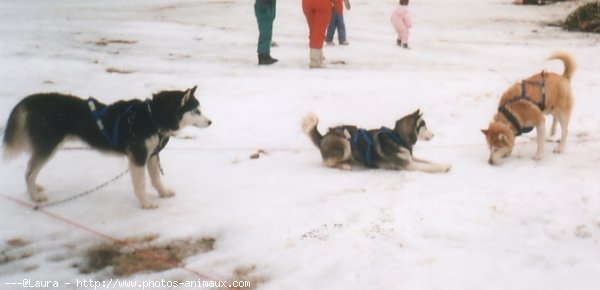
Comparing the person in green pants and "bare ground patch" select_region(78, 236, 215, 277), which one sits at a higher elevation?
the person in green pants

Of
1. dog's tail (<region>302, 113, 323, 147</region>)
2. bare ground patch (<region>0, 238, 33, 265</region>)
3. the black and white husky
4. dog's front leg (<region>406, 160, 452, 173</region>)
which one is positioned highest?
the black and white husky

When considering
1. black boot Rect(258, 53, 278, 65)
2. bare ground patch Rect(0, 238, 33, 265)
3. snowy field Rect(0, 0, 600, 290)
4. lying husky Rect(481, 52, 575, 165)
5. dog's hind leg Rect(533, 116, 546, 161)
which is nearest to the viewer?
snowy field Rect(0, 0, 600, 290)

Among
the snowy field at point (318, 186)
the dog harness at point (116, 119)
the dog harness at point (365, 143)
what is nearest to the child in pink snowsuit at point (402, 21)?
the snowy field at point (318, 186)

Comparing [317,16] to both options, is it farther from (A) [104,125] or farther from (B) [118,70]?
(A) [104,125]

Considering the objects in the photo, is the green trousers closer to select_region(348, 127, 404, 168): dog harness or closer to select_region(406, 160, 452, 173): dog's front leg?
select_region(348, 127, 404, 168): dog harness

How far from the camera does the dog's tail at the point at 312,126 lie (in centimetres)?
629

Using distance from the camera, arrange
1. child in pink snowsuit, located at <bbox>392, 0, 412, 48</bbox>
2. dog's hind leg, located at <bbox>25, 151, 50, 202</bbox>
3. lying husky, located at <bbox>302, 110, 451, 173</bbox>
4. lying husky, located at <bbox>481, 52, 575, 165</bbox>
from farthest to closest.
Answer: child in pink snowsuit, located at <bbox>392, 0, 412, 48</bbox>
lying husky, located at <bbox>481, 52, 575, 165</bbox>
lying husky, located at <bbox>302, 110, 451, 173</bbox>
dog's hind leg, located at <bbox>25, 151, 50, 202</bbox>

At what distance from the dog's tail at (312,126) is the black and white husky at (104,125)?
1518mm

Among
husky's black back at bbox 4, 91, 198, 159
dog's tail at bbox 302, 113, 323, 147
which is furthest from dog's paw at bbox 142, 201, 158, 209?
dog's tail at bbox 302, 113, 323, 147

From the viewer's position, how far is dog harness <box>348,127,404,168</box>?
6147mm

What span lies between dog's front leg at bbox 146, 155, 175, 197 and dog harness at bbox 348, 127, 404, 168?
6.62 ft

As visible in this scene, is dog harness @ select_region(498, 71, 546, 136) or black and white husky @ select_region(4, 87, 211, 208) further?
dog harness @ select_region(498, 71, 546, 136)

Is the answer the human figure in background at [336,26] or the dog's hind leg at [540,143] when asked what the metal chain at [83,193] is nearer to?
the dog's hind leg at [540,143]

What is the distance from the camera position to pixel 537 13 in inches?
784
